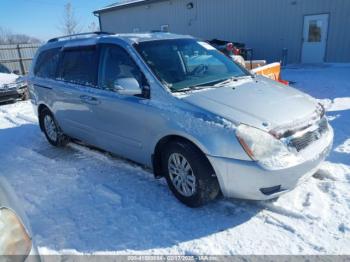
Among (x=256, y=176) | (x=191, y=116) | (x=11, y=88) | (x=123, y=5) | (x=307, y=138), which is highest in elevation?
(x=123, y=5)

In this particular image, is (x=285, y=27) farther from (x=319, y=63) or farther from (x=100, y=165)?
(x=100, y=165)

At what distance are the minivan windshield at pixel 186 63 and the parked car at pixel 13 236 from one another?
2.01m

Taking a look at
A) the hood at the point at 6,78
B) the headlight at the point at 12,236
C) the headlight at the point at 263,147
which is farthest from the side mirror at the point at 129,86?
the hood at the point at 6,78

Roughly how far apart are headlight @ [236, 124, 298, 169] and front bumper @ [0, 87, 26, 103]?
30.5 feet

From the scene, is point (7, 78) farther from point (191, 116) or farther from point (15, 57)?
point (191, 116)

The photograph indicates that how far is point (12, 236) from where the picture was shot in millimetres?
1600

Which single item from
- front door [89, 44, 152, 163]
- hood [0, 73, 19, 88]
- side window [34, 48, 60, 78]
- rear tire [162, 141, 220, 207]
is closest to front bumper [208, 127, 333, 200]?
rear tire [162, 141, 220, 207]

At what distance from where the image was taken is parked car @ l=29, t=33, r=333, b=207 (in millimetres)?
2789

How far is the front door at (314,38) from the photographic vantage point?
13695mm

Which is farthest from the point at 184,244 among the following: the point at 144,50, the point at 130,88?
the point at 144,50

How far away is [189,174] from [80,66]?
2398mm

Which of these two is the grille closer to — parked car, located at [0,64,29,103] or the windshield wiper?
the windshield wiper

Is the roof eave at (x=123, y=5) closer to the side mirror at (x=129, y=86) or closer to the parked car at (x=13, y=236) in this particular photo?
the side mirror at (x=129, y=86)

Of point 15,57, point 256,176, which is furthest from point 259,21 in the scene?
point 256,176
